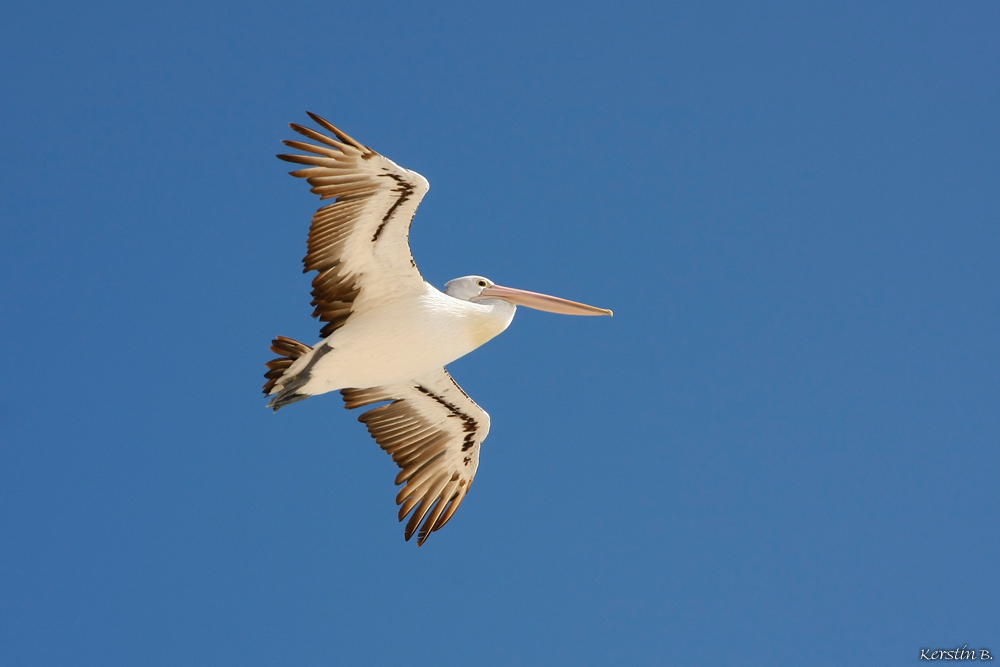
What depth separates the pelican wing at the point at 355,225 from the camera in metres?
8.21

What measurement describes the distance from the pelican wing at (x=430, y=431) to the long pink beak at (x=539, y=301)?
37.2 inches

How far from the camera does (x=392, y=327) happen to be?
915 cm

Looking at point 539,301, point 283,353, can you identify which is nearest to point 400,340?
point 283,353

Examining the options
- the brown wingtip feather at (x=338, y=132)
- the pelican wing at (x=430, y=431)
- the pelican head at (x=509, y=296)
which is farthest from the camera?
the pelican wing at (x=430, y=431)

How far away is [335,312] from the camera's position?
914 centimetres

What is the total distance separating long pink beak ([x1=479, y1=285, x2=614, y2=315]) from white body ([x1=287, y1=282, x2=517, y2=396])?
31cm

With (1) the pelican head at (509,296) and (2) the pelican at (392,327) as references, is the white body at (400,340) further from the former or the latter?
(1) the pelican head at (509,296)

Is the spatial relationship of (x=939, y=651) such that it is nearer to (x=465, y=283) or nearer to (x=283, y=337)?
(x=465, y=283)

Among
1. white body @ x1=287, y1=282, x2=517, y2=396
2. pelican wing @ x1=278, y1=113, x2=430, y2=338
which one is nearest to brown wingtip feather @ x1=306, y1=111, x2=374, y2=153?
pelican wing @ x1=278, y1=113, x2=430, y2=338

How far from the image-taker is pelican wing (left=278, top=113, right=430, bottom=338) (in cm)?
821

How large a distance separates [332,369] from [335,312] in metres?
0.52

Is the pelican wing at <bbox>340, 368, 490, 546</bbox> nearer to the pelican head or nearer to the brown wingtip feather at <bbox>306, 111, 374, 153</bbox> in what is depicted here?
the pelican head

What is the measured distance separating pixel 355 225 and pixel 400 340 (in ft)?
4.01

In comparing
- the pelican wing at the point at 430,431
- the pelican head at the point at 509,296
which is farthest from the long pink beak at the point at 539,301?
the pelican wing at the point at 430,431
